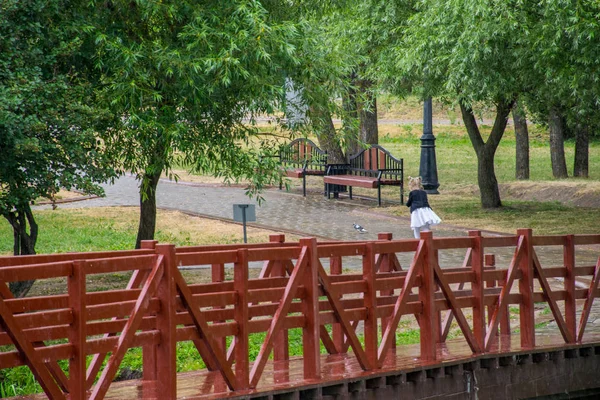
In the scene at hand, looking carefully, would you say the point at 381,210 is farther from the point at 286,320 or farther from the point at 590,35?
the point at 286,320

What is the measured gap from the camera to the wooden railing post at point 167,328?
665cm

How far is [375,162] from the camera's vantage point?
28203 millimetres

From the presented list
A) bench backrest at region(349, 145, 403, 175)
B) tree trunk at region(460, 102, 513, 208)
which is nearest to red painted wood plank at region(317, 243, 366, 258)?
tree trunk at region(460, 102, 513, 208)

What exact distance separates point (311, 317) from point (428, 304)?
1.31 m

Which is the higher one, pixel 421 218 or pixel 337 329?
pixel 421 218

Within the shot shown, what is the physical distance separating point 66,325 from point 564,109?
22094 mm

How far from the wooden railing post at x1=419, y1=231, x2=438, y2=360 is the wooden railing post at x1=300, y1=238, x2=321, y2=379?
1.20 meters

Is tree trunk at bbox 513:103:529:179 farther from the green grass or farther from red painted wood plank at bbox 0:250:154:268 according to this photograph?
red painted wood plank at bbox 0:250:154:268

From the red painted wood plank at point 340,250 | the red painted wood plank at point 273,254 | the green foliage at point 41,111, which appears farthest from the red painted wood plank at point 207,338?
the green foliage at point 41,111

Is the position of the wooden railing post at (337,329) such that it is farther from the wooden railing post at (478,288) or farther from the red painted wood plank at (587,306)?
the red painted wood plank at (587,306)

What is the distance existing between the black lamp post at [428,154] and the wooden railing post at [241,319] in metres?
21.8

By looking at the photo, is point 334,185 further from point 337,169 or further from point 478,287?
point 478,287

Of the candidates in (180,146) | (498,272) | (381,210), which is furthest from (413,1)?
(498,272)

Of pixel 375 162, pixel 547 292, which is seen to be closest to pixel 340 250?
pixel 547 292
